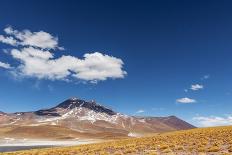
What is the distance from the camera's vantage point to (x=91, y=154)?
41000 millimetres

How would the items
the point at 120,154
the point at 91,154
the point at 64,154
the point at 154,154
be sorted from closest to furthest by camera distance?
the point at 154,154, the point at 120,154, the point at 91,154, the point at 64,154

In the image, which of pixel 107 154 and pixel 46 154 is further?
pixel 46 154

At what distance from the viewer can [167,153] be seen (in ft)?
112

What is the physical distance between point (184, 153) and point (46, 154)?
863 inches

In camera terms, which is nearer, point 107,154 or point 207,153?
point 207,153

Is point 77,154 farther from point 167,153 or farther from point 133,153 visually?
point 167,153

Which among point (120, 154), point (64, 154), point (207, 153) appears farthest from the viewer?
point (64, 154)

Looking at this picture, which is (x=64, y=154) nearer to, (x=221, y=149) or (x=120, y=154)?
(x=120, y=154)

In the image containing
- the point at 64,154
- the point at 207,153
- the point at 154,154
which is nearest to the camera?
the point at 207,153

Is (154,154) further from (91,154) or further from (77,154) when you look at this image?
(77,154)

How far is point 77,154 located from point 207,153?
17.9 m

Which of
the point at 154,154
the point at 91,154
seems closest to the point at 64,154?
the point at 91,154

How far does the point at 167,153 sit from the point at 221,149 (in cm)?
512

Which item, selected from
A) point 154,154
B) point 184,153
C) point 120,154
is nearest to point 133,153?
point 120,154
